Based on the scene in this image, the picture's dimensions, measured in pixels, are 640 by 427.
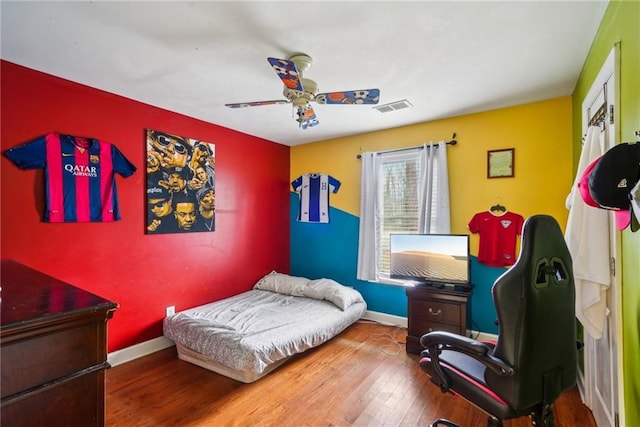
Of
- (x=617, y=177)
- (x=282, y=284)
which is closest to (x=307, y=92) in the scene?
(x=617, y=177)

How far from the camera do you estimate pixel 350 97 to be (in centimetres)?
206

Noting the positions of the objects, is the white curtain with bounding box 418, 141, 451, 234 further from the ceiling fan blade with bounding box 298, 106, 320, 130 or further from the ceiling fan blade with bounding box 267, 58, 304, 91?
the ceiling fan blade with bounding box 267, 58, 304, 91

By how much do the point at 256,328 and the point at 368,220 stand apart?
1.93 metres

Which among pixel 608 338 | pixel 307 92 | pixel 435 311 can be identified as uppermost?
pixel 307 92

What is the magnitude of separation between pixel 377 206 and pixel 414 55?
2035 mm

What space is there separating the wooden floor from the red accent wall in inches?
23.9

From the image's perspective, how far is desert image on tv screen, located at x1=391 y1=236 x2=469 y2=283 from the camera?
118 inches

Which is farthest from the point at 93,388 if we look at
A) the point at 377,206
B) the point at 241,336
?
the point at 377,206

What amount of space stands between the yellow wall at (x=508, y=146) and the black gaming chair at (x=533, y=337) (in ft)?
6.02

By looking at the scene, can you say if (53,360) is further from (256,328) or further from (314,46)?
(314,46)

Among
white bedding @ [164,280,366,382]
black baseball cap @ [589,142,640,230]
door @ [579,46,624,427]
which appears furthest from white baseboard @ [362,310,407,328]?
black baseball cap @ [589,142,640,230]

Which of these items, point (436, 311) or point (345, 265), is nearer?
point (436, 311)

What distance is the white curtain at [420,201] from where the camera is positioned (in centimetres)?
337

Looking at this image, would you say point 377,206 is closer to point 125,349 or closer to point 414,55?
point 414,55
